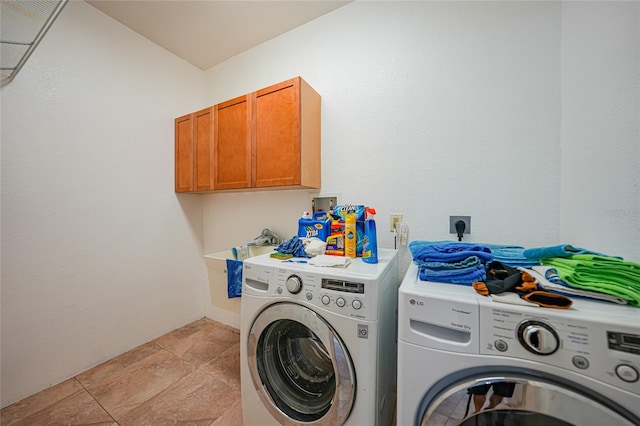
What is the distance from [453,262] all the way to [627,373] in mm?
418

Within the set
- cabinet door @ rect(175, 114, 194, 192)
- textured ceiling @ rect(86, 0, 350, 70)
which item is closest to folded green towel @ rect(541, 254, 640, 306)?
textured ceiling @ rect(86, 0, 350, 70)

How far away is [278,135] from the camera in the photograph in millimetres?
1514

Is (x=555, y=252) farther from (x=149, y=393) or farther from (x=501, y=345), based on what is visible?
(x=149, y=393)

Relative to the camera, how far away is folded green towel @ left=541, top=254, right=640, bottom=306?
58cm

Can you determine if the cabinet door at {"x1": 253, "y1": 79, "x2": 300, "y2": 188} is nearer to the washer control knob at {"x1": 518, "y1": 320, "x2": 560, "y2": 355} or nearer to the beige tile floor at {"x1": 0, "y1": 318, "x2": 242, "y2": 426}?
the washer control knob at {"x1": 518, "y1": 320, "x2": 560, "y2": 355}

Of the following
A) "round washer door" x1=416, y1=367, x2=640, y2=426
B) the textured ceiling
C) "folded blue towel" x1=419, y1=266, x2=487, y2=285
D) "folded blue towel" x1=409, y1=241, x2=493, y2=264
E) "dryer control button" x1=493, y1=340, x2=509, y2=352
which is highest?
the textured ceiling

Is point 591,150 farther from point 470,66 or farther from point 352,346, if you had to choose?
point 352,346

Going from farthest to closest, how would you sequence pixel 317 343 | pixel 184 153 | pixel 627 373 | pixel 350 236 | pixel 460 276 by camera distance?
pixel 184 153 → pixel 350 236 → pixel 317 343 → pixel 460 276 → pixel 627 373

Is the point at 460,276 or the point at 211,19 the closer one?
the point at 460,276

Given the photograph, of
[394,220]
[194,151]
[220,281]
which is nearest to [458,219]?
[394,220]

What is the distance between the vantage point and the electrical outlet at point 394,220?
143 centimetres

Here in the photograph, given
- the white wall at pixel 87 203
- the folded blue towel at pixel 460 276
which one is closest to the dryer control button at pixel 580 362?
the folded blue towel at pixel 460 276

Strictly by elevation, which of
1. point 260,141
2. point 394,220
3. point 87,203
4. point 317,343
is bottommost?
point 317,343

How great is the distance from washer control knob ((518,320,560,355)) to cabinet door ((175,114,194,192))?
89.4 inches
